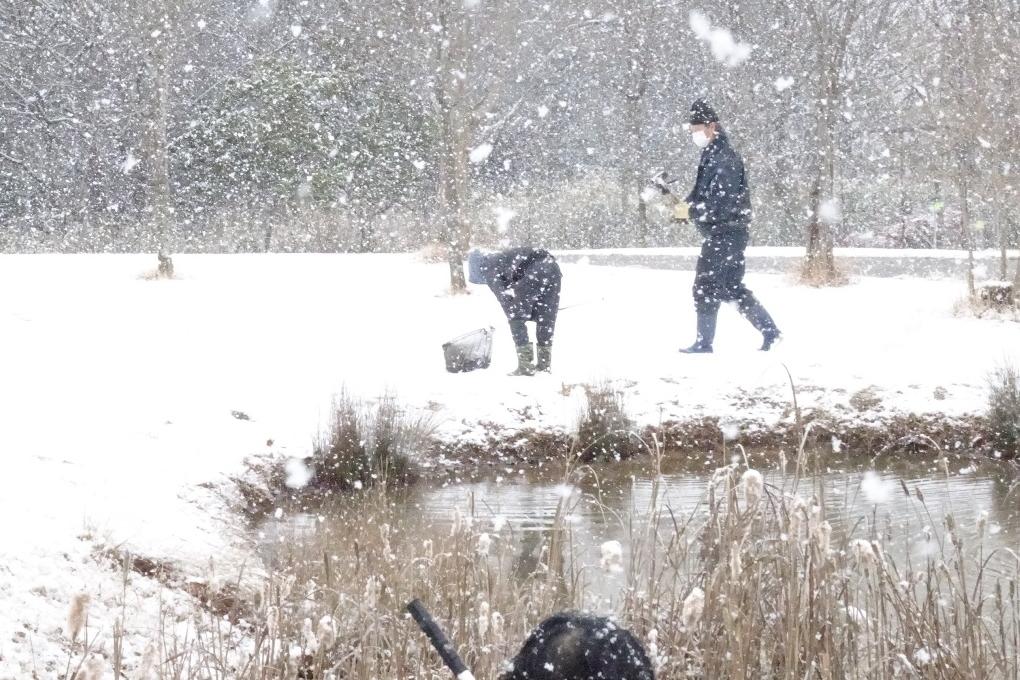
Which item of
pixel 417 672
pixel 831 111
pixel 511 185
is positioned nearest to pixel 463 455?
pixel 417 672

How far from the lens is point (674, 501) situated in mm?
6227

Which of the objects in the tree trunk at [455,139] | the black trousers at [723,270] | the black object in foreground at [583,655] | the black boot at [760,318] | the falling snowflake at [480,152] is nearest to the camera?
the black object in foreground at [583,655]

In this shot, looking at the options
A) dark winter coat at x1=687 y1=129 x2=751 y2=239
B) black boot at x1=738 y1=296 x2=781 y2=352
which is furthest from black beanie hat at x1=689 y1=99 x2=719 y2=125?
black boot at x1=738 y1=296 x2=781 y2=352

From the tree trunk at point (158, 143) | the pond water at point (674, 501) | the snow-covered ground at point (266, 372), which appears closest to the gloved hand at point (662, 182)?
the snow-covered ground at point (266, 372)

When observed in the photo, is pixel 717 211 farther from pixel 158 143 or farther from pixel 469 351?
pixel 158 143

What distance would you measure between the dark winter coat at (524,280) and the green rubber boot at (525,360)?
0.28 meters

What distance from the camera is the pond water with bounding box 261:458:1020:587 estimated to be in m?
5.27

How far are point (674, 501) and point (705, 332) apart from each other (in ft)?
9.26

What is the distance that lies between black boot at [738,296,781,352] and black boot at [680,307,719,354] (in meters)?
0.23

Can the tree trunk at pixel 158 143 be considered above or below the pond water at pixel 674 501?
above

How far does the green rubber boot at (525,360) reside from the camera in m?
8.28

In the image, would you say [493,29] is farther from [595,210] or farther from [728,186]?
[595,210]

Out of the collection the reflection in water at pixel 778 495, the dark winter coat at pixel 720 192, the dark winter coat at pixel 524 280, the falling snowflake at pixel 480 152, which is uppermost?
the falling snowflake at pixel 480 152

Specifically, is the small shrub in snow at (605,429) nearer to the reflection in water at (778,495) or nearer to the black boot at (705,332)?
the reflection in water at (778,495)
